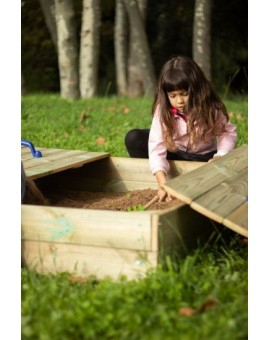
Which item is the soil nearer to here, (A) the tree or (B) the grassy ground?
(B) the grassy ground

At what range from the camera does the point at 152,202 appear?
133 inches

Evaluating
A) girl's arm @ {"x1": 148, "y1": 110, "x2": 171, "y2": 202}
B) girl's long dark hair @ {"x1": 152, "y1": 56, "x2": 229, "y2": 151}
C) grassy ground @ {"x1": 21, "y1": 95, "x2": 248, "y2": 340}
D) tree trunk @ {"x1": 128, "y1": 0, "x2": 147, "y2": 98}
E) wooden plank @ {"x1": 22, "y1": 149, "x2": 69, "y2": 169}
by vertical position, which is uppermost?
girl's long dark hair @ {"x1": 152, "y1": 56, "x2": 229, "y2": 151}

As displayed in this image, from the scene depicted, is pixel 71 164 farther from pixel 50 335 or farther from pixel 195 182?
pixel 50 335

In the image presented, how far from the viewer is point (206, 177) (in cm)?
303

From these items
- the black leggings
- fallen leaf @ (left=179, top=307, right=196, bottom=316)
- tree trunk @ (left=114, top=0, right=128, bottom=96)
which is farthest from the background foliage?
fallen leaf @ (left=179, top=307, right=196, bottom=316)

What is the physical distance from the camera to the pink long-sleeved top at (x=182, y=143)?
3764 mm

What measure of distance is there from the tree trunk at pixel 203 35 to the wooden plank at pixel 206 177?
5.31m

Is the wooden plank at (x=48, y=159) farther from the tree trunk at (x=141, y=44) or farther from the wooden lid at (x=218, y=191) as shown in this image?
the tree trunk at (x=141, y=44)

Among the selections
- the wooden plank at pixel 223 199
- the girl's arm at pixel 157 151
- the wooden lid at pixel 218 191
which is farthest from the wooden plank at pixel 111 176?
the wooden plank at pixel 223 199

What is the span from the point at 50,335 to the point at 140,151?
7.25ft

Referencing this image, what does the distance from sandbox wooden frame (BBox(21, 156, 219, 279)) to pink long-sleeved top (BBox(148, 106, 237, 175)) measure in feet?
2.85

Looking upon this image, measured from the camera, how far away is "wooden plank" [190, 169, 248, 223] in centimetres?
259

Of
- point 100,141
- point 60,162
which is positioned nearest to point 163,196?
point 60,162
